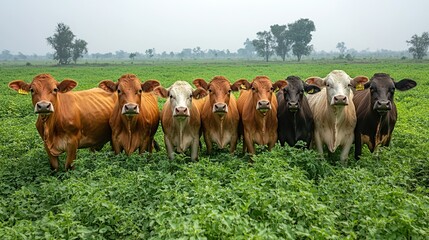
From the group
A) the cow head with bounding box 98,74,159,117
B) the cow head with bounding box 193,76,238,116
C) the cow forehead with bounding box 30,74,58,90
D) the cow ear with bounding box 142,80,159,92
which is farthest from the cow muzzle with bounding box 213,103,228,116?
the cow forehead with bounding box 30,74,58,90

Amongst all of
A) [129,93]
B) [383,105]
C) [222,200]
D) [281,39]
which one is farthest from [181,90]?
[281,39]

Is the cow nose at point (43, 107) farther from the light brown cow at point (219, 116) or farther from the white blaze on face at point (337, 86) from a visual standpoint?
the white blaze on face at point (337, 86)

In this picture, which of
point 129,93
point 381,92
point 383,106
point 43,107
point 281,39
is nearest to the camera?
point 43,107

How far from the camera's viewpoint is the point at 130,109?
24.8 feet

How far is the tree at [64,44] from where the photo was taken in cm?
8756

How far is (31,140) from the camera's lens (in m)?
10.5

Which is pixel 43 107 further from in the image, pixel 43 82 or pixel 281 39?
pixel 281 39

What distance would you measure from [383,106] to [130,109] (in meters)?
4.92

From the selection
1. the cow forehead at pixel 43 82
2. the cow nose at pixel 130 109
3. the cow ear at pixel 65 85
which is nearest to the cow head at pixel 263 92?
the cow nose at pixel 130 109

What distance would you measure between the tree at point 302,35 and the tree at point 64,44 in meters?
54.6

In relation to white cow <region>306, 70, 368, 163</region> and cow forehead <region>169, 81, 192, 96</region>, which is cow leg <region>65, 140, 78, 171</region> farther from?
white cow <region>306, 70, 368, 163</region>

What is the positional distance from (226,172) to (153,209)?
5.22 feet

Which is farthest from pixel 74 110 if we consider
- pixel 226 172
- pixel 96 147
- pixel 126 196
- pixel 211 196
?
pixel 211 196

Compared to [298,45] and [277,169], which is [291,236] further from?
[298,45]
